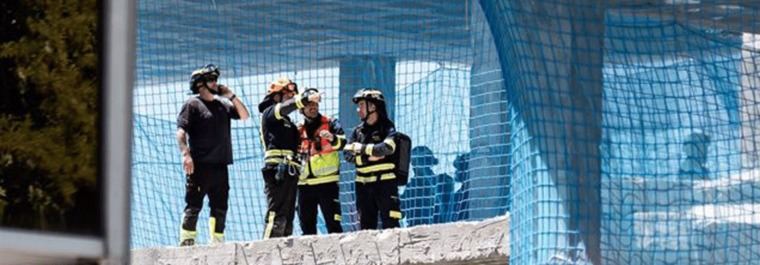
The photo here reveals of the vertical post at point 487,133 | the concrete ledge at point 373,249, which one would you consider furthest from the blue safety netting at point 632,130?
the vertical post at point 487,133

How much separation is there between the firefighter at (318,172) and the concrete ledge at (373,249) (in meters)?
0.87

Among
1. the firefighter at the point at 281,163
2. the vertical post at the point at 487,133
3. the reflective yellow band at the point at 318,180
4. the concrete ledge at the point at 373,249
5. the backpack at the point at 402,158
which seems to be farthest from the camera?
the reflective yellow band at the point at 318,180

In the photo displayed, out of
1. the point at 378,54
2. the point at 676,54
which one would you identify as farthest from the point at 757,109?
the point at 378,54

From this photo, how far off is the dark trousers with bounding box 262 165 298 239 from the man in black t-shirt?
1.05 feet

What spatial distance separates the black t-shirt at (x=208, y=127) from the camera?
39.5 ft

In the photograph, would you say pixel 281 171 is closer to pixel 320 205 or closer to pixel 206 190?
pixel 320 205

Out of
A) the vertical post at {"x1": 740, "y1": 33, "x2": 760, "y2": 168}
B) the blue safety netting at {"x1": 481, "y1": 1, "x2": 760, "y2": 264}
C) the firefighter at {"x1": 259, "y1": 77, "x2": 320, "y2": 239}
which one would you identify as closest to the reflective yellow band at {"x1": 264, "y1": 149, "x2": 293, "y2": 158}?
the firefighter at {"x1": 259, "y1": 77, "x2": 320, "y2": 239}

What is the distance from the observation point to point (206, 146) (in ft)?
39.6

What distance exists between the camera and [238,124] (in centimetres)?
1359

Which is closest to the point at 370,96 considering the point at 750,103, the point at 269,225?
the point at 269,225

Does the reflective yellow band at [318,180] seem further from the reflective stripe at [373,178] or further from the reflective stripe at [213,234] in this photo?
the reflective stripe at [213,234]

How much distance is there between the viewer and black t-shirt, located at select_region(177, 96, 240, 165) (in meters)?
12.0

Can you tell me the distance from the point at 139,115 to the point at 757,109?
585 centimetres

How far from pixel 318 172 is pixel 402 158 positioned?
24.9 inches
